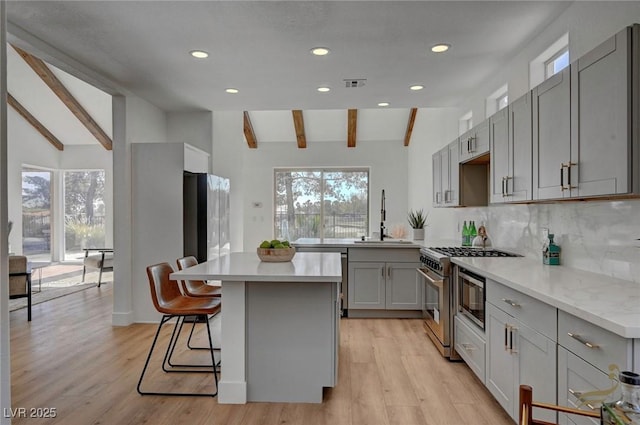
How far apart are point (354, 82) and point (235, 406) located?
3110 mm

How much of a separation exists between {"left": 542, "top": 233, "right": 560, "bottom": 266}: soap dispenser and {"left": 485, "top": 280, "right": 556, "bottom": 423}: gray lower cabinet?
0.55 metres

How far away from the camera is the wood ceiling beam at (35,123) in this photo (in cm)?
741

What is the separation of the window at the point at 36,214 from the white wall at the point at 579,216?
29.0ft

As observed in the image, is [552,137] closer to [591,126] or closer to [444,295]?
[591,126]

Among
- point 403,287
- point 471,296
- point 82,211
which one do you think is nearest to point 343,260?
point 403,287

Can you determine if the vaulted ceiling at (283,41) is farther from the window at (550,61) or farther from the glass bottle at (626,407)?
the glass bottle at (626,407)

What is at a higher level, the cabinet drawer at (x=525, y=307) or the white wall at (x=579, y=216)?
the white wall at (x=579, y=216)

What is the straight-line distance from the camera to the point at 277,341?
2.55 metres

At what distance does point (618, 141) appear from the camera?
66.9 inches

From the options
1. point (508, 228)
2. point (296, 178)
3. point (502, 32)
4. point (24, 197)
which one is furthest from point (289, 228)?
point (502, 32)

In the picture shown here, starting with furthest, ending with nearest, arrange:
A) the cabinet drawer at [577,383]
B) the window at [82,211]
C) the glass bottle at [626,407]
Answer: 1. the window at [82,211]
2. the cabinet drawer at [577,383]
3. the glass bottle at [626,407]

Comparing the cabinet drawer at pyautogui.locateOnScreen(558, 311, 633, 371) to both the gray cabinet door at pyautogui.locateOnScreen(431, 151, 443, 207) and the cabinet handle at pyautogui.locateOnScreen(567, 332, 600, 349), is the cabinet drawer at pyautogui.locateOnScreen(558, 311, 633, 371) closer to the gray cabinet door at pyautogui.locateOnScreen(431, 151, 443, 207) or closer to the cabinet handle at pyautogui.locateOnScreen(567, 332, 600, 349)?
the cabinet handle at pyautogui.locateOnScreen(567, 332, 600, 349)

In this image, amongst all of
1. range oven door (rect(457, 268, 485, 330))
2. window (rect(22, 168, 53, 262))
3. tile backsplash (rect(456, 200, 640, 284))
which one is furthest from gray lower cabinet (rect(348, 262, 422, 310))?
window (rect(22, 168, 53, 262))

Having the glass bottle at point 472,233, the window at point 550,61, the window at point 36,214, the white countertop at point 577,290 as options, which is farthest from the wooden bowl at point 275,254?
the window at point 36,214
